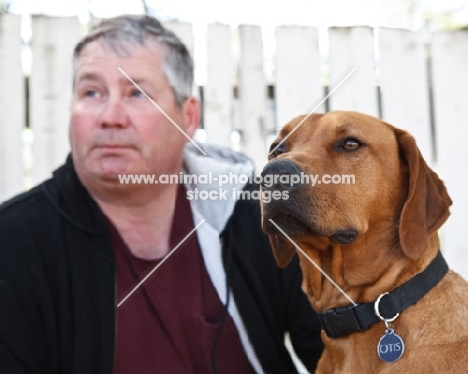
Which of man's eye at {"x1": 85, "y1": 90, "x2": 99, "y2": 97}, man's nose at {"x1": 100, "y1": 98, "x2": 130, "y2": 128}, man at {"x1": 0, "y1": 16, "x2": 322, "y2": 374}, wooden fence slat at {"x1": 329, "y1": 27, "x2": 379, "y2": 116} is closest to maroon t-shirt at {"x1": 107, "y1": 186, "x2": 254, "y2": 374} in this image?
man at {"x1": 0, "y1": 16, "x2": 322, "y2": 374}

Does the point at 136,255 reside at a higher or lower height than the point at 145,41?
lower

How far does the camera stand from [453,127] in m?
4.27

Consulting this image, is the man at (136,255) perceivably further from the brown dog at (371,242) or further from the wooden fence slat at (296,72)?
the wooden fence slat at (296,72)

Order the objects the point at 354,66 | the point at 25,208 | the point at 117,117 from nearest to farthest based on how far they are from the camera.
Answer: the point at 25,208, the point at 117,117, the point at 354,66

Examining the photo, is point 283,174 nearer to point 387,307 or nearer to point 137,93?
point 387,307

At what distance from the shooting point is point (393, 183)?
269cm

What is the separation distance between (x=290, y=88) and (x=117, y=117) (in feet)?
4.48

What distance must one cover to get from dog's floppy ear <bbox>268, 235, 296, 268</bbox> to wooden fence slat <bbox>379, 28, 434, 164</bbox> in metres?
1.59

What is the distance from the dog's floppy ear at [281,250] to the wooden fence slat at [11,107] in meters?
1.66

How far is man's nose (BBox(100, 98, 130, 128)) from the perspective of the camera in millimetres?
3090

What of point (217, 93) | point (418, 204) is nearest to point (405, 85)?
point (217, 93)

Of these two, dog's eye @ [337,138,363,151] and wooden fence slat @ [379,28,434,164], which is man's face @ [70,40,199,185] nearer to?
dog's eye @ [337,138,363,151]

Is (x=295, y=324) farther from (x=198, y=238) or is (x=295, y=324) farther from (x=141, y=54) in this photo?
(x=141, y=54)

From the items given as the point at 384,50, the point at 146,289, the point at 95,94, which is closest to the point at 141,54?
the point at 95,94
